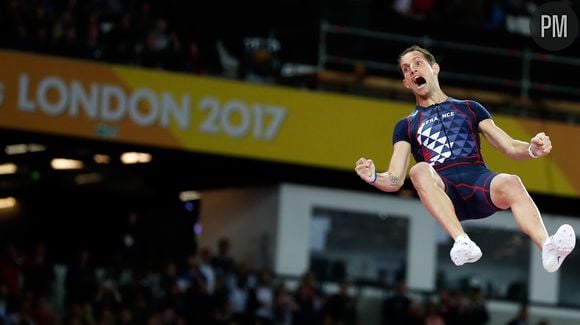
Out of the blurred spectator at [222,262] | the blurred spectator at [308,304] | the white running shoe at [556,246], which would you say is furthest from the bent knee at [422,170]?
the blurred spectator at [222,262]

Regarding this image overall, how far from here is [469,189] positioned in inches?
537

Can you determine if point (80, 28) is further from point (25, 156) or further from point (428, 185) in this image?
point (428, 185)

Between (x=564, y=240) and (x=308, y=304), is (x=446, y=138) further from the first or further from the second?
(x=308, y=304)

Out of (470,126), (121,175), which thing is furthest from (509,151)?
(121,175)

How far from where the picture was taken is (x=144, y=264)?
27328 mm

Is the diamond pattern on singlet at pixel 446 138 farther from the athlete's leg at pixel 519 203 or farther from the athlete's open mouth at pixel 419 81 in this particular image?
the athlete's leg at pixel 519 203

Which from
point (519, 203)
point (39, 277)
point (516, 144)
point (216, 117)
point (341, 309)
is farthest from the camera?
point (216, 117)

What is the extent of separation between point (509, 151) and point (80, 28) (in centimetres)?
1372

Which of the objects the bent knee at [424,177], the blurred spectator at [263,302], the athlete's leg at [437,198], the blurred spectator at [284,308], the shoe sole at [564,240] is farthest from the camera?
the blurred spectator at [284,308]

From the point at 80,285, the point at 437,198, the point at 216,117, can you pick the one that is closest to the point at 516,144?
the point at 437,198

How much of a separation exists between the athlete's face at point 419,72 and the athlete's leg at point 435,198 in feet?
2.49

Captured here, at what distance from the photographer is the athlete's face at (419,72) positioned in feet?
45.1

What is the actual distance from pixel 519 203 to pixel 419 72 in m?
1.48

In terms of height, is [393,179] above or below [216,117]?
below
